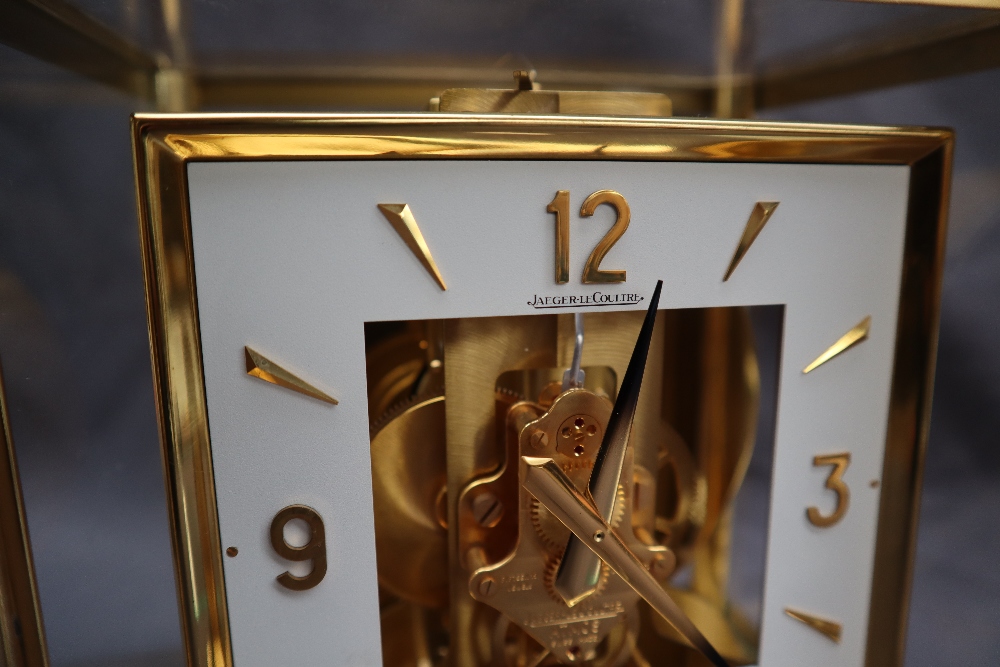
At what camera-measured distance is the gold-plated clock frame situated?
49 cm

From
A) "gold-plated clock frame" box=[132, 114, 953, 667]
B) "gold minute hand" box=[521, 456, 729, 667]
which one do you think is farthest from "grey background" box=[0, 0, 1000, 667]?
"gold minute hand" box=[521, 456, 729, 667]

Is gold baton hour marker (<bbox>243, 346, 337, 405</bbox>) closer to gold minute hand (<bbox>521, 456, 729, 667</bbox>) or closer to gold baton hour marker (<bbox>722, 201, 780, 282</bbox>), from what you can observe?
gold minute hand (<bbox>521, 456, 729, 667</bbox>)

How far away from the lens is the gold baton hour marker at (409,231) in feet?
1.71

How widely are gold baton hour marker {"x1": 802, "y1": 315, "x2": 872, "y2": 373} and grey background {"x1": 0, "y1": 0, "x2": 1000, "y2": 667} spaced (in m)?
0.31

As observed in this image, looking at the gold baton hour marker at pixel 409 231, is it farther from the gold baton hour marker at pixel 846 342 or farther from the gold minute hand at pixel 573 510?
the gold baton hour marker at pixel 846 342

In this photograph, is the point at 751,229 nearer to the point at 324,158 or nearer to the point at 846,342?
the point at 846,342

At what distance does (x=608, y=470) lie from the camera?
0.58m

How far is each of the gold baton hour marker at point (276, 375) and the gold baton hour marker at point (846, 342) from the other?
0.45 metres

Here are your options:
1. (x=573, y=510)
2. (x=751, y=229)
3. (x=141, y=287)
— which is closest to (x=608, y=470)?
(x=573, y=510)

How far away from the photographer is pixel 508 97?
0.61m

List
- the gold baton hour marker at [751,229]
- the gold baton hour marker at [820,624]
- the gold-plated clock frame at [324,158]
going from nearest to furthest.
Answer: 1. the gold-plated clock frame at [324,158]
2. the gold baton hour marker at [751,229]
3. the gold baton hour marker at [820,624]

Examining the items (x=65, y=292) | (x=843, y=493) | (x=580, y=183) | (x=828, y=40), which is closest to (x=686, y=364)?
(x=843, y=493)

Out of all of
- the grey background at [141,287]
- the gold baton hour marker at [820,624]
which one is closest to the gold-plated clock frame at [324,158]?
the grey background at [141,287]

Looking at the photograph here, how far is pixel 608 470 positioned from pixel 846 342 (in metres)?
0.27
